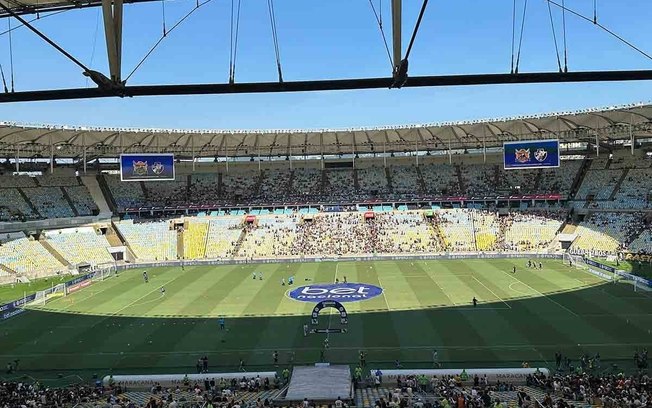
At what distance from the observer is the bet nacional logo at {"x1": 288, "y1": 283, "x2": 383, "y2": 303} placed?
117 ft

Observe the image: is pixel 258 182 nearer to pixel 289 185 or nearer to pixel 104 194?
pixel 289 185

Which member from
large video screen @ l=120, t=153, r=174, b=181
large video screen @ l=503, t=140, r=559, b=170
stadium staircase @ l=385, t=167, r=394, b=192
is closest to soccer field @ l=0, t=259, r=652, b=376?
large video screen @ l=503, t=140, r=559, b=170

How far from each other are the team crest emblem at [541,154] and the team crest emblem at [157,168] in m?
39.6

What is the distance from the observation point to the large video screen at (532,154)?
53.6 meters

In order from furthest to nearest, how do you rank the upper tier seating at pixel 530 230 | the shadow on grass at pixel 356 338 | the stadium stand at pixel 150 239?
the stadium stand at pixel 150 239 < the upper tier seating at pixel 530 230 < the shadow on grass at pixel 356 338

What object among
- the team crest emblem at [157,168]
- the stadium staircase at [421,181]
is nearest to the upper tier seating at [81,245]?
the team crest emblem at [157,168]

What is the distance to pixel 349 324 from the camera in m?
29.5

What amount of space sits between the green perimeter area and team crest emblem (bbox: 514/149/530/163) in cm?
4482

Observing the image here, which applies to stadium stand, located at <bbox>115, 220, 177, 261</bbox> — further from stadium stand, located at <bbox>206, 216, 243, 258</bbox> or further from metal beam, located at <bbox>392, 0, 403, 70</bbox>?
metal beam, located at <bbox>392, 0, 403, 70</bbox>

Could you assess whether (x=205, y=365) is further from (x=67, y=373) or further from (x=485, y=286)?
(x=485, y=286)

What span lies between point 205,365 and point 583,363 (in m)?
15.6

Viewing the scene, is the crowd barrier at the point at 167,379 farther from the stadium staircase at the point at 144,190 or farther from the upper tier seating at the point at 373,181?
the stadium staircase at the point at 144,190

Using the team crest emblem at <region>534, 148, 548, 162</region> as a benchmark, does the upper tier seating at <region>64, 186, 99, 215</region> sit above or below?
below

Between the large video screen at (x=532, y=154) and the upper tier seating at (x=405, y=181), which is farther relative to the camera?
the upper tier seating at (x=405, y=181)
